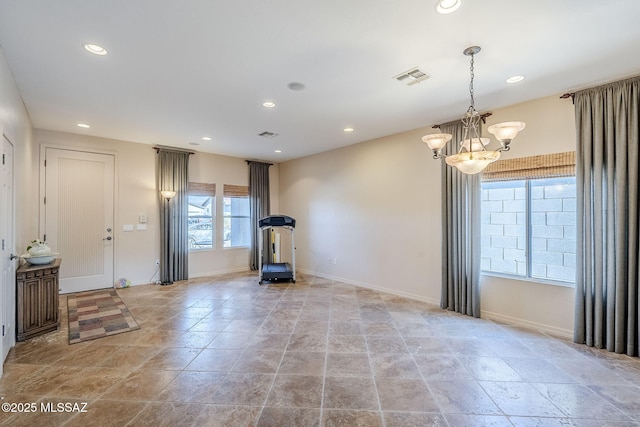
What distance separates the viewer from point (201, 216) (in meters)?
6.84

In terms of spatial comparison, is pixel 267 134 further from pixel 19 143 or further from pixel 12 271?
pixel 12 271

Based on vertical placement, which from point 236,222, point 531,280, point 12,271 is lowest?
point 531,280

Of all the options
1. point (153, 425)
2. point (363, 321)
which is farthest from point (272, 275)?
point (153, 425)

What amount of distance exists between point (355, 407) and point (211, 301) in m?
3.37

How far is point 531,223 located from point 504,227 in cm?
32

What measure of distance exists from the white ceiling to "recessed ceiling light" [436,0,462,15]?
4 centimetres

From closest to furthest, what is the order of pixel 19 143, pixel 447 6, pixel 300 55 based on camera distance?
pixel 447 6, pixel 300 55, pixel 19 143

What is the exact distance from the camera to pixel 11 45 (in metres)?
2.50

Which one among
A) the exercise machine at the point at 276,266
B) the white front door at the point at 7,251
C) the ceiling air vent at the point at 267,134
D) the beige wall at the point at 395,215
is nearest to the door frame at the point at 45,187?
the white front door at the point at 7,251

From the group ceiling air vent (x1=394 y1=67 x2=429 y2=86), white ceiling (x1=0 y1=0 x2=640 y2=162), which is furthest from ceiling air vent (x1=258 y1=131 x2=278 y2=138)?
ceiling air vent (x1=394 y1=67 x2=429 y2=86)

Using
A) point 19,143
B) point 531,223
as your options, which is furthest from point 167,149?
point 531,223

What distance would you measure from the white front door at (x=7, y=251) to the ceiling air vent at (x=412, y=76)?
3.78 metres

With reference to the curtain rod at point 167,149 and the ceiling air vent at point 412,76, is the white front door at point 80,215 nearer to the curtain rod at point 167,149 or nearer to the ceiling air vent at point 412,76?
the curtain rod at point 167,149

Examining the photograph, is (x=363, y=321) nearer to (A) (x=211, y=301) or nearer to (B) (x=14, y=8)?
(A) (x=211, y=301)
